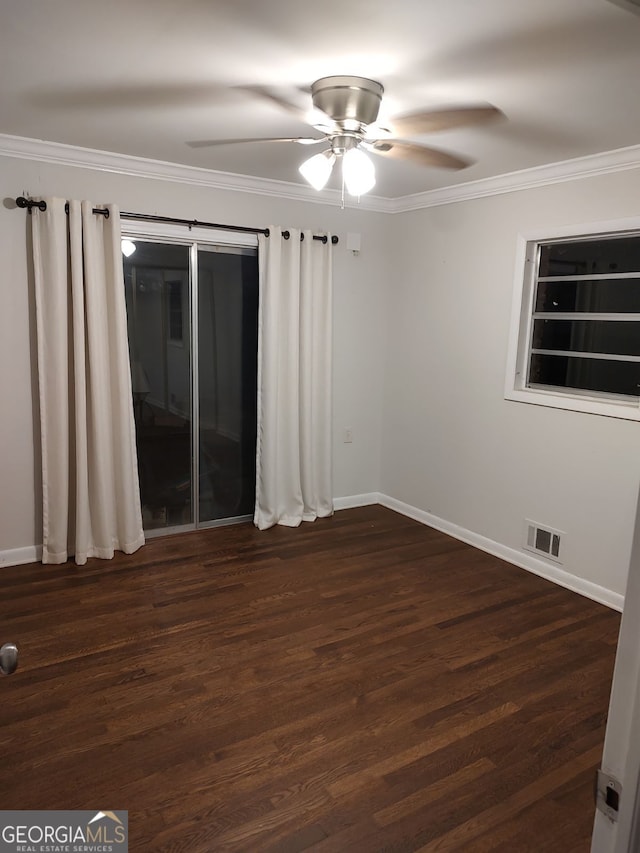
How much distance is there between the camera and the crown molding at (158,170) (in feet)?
11.2

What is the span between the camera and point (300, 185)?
14.2 feet

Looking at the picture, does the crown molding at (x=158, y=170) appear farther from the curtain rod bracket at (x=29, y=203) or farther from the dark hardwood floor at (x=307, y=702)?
the dark hardwood floor at (x=307, y=702)

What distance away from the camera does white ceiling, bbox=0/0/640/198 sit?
71.5 inches

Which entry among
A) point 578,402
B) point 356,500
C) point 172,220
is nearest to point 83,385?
point 172,220

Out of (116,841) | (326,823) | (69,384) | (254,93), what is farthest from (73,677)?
(254,93)

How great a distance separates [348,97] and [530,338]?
2133 millimetres

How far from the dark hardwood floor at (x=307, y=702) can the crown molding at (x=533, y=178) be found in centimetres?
247

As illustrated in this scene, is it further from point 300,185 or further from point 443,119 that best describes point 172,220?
point 443,119

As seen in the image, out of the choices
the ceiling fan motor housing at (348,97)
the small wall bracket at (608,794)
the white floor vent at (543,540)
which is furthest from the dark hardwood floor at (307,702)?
the ceiling fan motor housing at (348,97)

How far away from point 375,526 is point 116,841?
10.1 ft

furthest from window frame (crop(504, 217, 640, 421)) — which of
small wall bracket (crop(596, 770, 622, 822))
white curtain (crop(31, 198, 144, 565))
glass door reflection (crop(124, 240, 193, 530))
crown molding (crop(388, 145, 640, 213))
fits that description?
small wall bracket (crop(596, 770, 622, 822))

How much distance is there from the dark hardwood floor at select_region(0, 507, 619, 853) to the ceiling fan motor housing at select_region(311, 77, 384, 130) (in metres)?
2.44

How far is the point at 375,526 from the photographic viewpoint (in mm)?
4699

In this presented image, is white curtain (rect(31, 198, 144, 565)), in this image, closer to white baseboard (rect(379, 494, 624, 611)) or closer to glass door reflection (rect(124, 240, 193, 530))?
glass door reflection (rect(124, 240, 193, 530))
